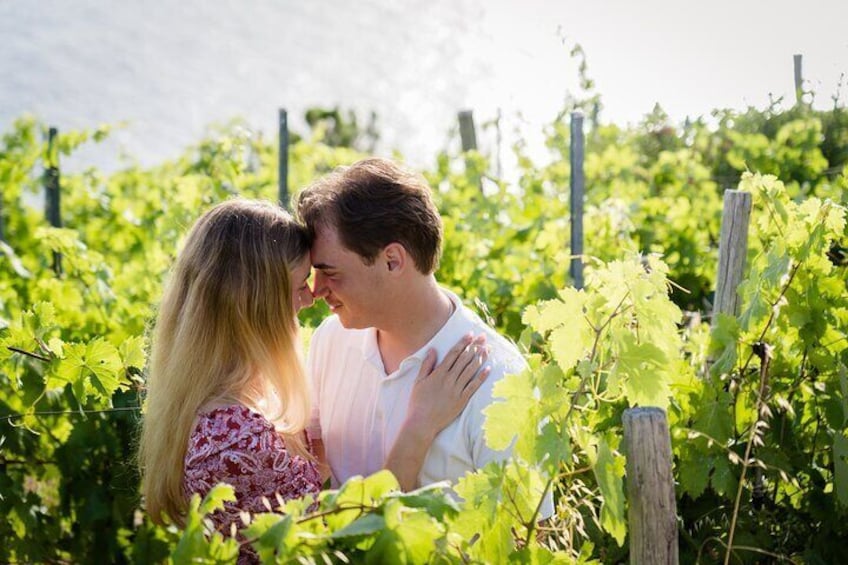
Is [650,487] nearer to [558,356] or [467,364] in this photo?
[558,356]

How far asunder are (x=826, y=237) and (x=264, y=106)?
849 inches

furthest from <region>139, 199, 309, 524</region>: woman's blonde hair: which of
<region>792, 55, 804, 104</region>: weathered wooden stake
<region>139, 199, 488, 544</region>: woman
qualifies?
<region>792, 55, 804, 104</region>: weathered wooden stake

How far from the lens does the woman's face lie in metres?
2.58

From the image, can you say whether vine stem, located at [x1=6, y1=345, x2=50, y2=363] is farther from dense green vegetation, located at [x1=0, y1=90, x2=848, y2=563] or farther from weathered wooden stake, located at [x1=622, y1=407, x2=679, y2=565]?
weathered wooden stake, located at [x1=622, y1=407, x2=679, y2=565]

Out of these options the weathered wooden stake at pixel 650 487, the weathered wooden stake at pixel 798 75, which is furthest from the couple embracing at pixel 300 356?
the weathered wooden stake at pixel 798 75

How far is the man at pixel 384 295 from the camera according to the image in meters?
2.62

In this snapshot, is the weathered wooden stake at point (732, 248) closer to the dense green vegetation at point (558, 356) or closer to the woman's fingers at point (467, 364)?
the dense green vegetation at point (558, 356)

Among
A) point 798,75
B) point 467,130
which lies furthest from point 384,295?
point 467,130

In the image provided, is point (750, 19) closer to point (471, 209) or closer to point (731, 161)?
point (731, 161)

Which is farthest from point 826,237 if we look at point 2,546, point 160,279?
Result: point 160,279

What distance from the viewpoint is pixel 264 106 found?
2347 cm

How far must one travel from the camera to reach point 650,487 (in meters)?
1.83

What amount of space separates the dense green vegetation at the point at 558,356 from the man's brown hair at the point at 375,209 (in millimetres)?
306

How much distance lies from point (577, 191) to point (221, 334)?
2.19 m
